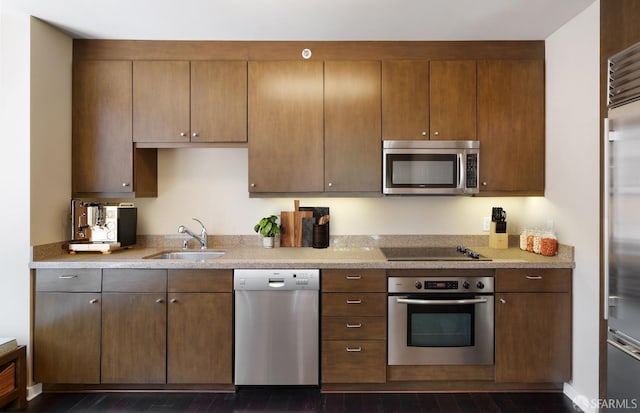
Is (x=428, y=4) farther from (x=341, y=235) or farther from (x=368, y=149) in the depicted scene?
(x=341, y=235)

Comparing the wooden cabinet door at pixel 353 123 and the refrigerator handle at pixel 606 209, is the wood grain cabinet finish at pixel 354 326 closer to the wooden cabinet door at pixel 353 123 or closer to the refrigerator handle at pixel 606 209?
the wooden cabinet door at pixel 353 123

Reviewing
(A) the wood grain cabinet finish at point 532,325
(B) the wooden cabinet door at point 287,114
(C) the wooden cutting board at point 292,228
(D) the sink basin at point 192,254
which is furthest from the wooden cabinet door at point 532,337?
(D) the sink basin at point 192,254

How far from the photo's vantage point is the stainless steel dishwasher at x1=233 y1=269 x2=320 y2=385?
256 cm

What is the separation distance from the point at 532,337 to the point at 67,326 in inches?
122

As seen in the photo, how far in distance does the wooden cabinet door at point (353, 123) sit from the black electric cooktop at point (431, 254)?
0.52 metres

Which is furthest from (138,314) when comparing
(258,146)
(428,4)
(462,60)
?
(462,60)

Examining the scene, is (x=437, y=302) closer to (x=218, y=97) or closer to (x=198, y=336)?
(x=198, y=336)

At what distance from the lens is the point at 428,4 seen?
238 centimetres

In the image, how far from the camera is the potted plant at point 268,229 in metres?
3.08

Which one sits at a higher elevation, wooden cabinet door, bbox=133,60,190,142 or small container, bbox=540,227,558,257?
wooden cabinet door, bbox=133,60,190,142

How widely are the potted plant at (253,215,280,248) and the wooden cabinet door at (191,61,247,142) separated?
29.6 inches

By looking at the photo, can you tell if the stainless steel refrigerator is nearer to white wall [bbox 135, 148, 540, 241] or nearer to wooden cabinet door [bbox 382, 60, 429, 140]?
wooden cabinet door [bbox 382, 60, 429, 140]

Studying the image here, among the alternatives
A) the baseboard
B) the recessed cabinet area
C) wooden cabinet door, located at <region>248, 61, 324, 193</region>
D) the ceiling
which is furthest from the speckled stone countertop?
the ceiling

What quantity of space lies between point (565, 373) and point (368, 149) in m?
2.02
